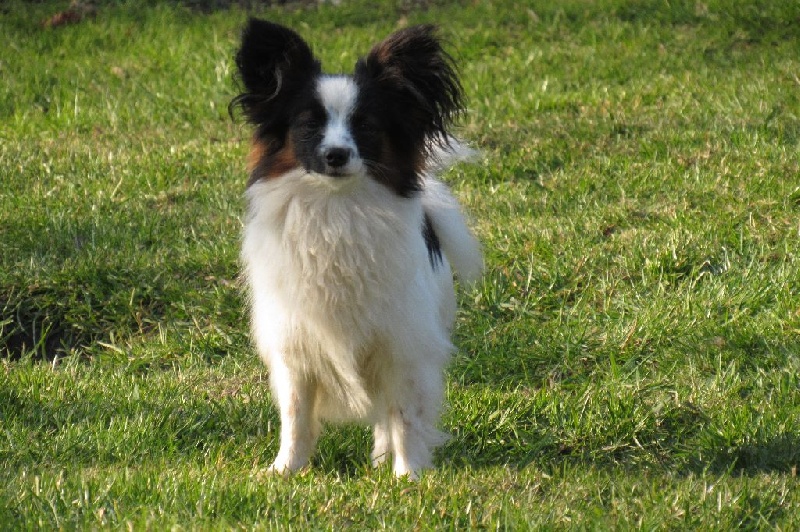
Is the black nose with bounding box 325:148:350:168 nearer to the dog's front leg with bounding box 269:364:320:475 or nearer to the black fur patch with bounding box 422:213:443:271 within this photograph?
the black fur patch with bounding box 422:213:443:271

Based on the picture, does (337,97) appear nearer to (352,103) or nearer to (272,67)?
(352,103)

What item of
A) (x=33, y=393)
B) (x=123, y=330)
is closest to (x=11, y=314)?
(x=123, y=330)

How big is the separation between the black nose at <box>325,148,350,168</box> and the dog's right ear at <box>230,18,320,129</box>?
357 mm

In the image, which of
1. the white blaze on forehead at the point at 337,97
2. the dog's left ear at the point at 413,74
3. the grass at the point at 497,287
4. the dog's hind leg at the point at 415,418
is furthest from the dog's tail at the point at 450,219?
the dog's hind leg at the point at 415,418

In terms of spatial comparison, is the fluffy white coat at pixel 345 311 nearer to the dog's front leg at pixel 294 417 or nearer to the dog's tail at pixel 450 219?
the dog's front leg at pixel 294 417

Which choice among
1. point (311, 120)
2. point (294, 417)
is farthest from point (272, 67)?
point (294, 417)

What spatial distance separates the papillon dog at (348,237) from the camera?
409cm

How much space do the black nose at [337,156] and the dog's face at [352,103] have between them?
0.06m

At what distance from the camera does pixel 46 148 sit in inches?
317

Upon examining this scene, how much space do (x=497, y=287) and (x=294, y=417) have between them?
1914 mm

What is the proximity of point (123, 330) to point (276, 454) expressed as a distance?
168 cm

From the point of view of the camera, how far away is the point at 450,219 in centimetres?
489

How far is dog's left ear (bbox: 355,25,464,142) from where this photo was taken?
422 cm

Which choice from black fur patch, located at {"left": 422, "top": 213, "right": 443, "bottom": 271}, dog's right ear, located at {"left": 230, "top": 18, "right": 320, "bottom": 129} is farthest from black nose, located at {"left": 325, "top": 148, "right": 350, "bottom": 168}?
black fur patch, located at {"left": 422, "top": 213, "right": 443, "bottom": 271}
